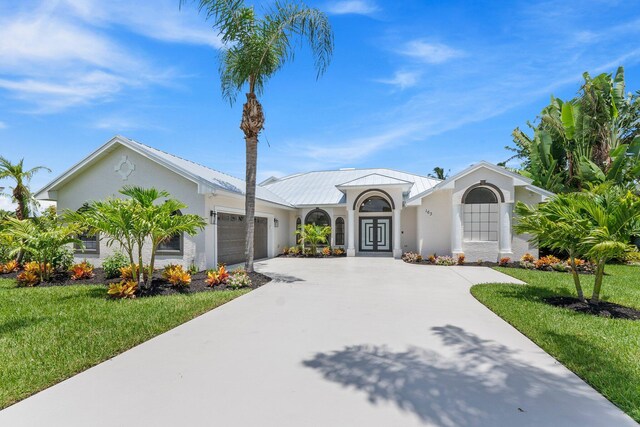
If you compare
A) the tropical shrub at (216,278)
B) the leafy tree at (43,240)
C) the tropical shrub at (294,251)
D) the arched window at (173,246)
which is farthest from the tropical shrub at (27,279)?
A: the tropical shrub at (294,251)

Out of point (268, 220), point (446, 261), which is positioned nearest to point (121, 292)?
point (268, 220)

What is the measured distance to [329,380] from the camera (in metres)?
3.89

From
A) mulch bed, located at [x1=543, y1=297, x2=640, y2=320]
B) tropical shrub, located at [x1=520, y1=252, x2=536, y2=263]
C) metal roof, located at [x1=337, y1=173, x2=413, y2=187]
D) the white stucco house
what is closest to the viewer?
mulch bed, located at [x1=543, y1=297, x2=640, y2=320]

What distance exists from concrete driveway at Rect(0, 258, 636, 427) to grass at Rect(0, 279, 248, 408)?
301 mm

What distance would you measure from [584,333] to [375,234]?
50.0ft

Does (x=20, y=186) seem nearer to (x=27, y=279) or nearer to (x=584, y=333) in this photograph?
(x=27, y=279)

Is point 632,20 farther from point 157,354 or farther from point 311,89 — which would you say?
point 157,354

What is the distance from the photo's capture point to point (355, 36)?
11.0m

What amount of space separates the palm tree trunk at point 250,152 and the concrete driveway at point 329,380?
4.89m

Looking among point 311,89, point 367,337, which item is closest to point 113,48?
point 311,89

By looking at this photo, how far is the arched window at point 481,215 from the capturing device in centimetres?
1623

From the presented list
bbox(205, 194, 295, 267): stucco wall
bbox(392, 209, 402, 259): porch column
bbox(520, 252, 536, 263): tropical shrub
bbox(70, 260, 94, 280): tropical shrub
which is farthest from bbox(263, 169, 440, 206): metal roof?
bbox(70, 260, 94, 280): tropical shrub

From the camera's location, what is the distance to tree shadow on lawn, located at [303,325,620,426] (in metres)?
3.18

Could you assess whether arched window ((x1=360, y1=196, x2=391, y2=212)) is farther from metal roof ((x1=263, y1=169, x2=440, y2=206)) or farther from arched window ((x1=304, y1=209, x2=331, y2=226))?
arched window ((x1=304, y1=209, x2=331, y2=226))
